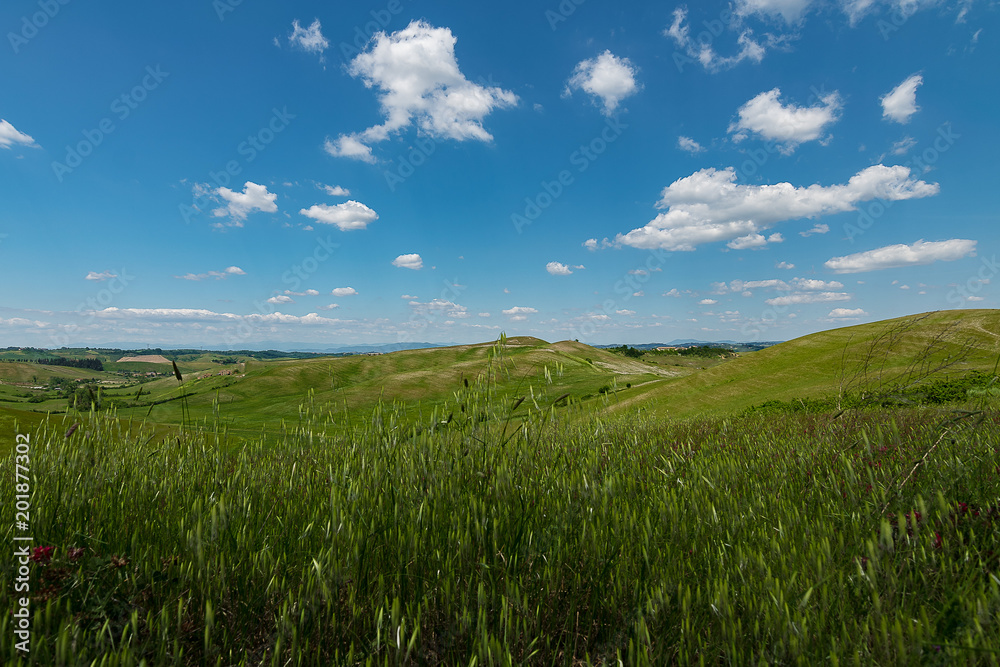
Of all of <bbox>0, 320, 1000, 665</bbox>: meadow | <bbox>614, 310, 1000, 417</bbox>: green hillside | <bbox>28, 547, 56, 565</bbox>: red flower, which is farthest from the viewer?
<bbox>614, 310, 1000, 417</bbox>: green hillside

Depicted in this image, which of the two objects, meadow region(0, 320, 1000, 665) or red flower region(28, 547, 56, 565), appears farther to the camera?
red flower region(28, 547, 56, 565)

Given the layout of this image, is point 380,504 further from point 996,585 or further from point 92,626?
point 996,585

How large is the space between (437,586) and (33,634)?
174 centimetres

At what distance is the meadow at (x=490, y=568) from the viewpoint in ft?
6.26

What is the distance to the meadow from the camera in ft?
6.26

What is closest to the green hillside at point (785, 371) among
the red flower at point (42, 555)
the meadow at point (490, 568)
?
the meadow at point (490, 568)

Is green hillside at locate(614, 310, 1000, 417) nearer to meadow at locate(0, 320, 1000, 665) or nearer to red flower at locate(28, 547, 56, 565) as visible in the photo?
meadow at locate(0, 320, 1000, 665)

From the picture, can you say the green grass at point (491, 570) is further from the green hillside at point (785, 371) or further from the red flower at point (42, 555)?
the green hillside at point (785, 371)

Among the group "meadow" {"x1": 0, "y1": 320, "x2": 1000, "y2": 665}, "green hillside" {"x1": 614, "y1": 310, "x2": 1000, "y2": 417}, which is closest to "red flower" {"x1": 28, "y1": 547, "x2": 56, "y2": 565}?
"meadow" {"x1": 0, "y1": 320, "x2": 1000, "y2": 665}

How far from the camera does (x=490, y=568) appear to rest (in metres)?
2.34

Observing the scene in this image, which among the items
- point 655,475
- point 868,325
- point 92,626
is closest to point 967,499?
point 655,475

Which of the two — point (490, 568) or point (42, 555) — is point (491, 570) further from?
point (42, 555)

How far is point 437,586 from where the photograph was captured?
234 cm

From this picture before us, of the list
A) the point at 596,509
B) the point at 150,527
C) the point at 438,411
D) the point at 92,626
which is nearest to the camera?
the point at 92,626
